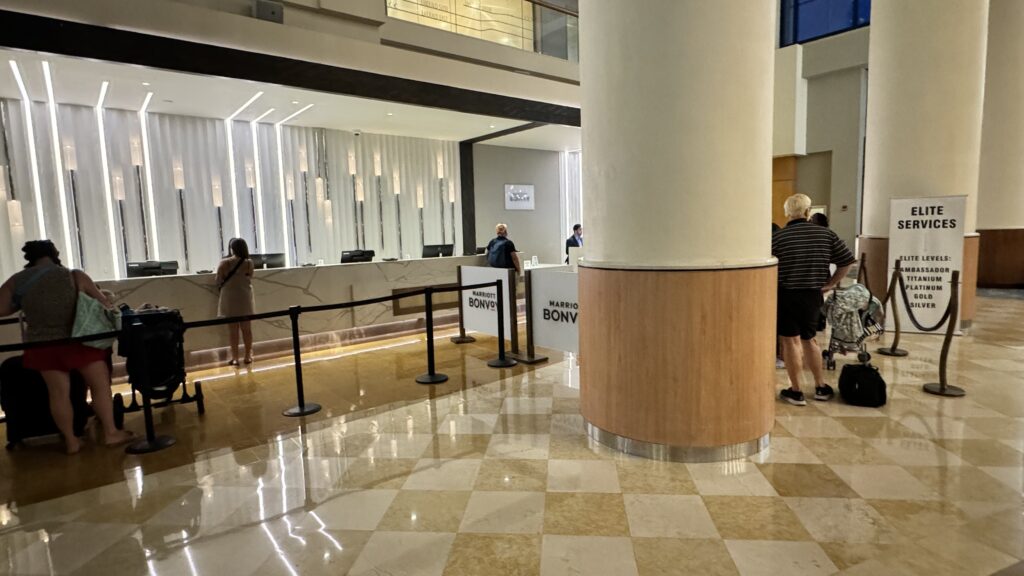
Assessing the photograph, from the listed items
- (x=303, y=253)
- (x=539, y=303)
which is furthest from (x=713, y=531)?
(x=303, y=253)

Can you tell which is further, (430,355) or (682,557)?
(430,355)

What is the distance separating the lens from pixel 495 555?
239 cm

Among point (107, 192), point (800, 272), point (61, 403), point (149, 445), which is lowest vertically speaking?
point (149, 445)

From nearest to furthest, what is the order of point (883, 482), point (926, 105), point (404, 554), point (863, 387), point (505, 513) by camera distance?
point (404, 554) < point (505, 513) < point (883, 482) < point (863, 387) < point (926, 105)

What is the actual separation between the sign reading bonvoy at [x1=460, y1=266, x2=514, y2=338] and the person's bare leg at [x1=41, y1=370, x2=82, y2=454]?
12.5 ft

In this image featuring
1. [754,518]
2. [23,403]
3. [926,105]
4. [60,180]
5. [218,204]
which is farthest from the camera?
[218,204]

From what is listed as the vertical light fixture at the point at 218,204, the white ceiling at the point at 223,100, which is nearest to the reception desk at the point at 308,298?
the white ceiling at the point at 223,100

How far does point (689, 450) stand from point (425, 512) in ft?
5.27

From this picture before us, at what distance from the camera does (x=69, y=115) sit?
8.25m

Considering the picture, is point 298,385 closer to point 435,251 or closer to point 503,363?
point 503,363

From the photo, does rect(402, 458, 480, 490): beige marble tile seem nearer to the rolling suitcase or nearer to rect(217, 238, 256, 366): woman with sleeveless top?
the rolling suitcase

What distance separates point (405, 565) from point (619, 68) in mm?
2876

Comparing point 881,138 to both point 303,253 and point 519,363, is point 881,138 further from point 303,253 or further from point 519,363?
point 303,253

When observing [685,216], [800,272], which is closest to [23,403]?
[685,216]
